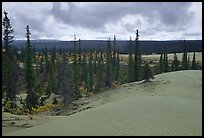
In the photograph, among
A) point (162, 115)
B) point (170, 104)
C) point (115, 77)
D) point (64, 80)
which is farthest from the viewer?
point (115, 77)

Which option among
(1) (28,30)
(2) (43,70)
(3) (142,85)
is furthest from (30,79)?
(2) (43,70)

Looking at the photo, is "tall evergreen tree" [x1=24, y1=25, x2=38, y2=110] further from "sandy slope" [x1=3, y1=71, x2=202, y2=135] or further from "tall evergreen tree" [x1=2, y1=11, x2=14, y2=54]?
"sandy slope" [x1=3, y1=71, x2=202, y2=135]

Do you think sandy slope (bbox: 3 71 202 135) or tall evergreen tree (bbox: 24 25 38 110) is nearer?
sandy slope (bbox: 3 71 202 135)

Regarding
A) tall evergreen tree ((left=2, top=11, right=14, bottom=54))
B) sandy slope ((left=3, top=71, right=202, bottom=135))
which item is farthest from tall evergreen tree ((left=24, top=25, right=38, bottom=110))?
sandy slope ((left=3, top=71, right=202, bottom=135))

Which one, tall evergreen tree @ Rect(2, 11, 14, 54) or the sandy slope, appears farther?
tall evergreen tree @ Rect(2, 11, 14, 54)

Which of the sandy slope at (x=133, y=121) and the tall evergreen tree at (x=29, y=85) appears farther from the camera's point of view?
the tall evergreen tree at (x=29, y=85)

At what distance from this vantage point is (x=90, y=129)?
9.55 meters

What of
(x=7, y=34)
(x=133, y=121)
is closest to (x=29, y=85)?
(x=7, y=34)

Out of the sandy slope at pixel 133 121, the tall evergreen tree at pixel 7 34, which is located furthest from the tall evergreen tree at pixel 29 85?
the sandy slope at pixel 133 121

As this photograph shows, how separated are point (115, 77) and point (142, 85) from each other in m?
33.3

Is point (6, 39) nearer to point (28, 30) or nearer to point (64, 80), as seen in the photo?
point (28, 30)

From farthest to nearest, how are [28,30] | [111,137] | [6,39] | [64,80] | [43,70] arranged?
[43,70] → [64,80] → [28,30] → [6,39] → [111,137]

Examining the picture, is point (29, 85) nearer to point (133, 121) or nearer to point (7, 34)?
point (7, 34)

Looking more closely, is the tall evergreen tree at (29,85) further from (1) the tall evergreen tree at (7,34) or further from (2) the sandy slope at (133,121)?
(2) the sandy slope at (133,121)
